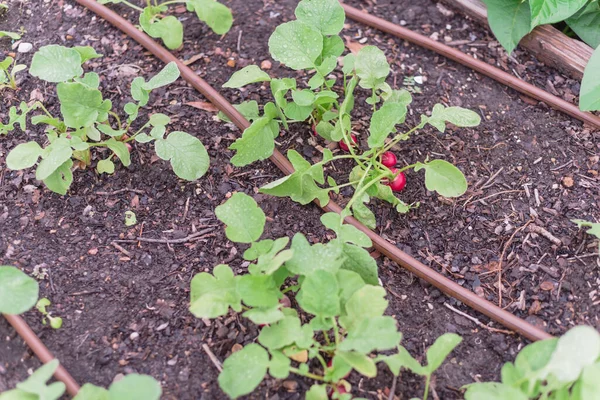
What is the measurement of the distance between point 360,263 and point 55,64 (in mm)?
1023

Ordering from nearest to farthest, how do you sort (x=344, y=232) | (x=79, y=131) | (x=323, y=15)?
(x=344, y=232)
(x=79, y=131)
(x=323, y=15)

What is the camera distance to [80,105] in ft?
5.68

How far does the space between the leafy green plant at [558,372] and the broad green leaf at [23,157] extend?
1.27 m

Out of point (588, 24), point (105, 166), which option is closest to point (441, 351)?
point (105, 166)

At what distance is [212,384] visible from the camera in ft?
4.98

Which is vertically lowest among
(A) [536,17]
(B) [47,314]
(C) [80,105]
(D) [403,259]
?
(B) [47,314]

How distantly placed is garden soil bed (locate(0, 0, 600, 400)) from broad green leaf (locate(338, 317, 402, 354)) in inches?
9.5

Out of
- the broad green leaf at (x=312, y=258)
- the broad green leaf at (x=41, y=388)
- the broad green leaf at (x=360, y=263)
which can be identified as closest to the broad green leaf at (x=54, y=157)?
the broad green leaf at (x=41, y=388)

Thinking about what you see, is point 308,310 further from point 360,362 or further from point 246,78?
point 246,78

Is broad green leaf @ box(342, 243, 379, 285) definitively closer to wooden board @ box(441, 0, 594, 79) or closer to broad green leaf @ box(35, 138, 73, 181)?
broad green leaf @ box(35, 138, 73, 181)

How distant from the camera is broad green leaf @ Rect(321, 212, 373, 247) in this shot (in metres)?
1.55

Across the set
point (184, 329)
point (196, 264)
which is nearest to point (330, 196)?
point (196, 264)

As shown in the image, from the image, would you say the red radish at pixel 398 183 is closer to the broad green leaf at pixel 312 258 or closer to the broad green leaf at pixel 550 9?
the broad green leaf at pixel 312 258

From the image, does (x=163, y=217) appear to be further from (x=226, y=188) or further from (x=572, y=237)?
(x=572, y=237)
